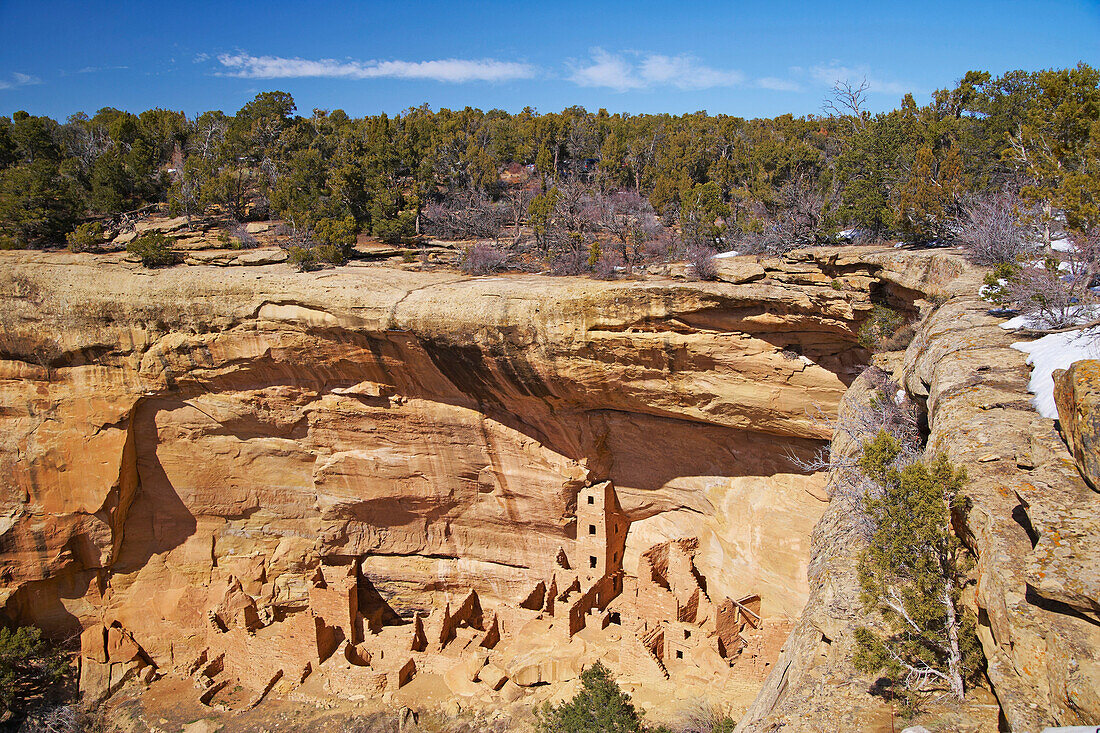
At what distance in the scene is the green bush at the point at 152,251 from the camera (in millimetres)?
15449

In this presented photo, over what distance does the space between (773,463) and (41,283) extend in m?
16.4

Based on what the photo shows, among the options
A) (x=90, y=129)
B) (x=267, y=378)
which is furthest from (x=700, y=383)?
(x=90, y=129)

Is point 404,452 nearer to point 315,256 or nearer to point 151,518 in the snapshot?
point 315,256

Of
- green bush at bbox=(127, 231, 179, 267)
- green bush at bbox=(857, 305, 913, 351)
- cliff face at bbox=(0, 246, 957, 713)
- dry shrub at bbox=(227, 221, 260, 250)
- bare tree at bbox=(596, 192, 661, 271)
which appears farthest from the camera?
dry shrub at bbox=(227, 221, 260, 250)

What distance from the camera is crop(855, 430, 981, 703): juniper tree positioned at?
4.84 meters

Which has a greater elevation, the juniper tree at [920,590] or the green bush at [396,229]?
the green bush at [396,229]

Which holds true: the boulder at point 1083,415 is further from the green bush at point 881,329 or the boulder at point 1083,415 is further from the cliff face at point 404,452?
the cliff face at point 404,452

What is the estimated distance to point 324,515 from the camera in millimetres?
16609

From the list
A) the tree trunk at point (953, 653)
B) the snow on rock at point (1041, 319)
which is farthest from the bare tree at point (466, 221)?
the tree trunk at point (953, 653)

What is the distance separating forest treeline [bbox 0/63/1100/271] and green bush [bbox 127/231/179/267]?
141 inches

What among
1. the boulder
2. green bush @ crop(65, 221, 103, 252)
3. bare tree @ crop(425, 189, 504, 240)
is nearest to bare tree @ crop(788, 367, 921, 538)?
the boulder

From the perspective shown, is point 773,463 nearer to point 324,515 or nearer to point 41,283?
point 324,515

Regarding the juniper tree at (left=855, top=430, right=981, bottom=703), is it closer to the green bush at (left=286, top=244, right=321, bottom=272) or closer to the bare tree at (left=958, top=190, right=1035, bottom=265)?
the bare tree at (left=958, top=190, right=1035, bottom=265)

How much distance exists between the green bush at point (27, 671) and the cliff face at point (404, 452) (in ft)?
2.37
